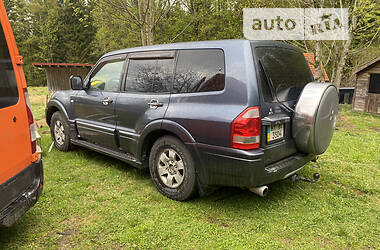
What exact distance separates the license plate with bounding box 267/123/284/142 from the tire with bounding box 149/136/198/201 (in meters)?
0.92

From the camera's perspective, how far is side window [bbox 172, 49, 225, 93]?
303 centimetres

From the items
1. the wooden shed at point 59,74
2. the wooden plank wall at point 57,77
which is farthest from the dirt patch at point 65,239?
the wooden plank wall at point 57,77

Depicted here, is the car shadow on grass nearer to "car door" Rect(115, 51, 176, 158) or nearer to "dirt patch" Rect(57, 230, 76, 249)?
"car door" Rect(115, 51, 176, 158)

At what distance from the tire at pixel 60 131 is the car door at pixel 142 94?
1.67 metres

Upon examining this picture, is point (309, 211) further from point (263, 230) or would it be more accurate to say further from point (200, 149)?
point (200, 149)

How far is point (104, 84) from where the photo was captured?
14.6ft

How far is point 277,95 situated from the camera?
3084mm

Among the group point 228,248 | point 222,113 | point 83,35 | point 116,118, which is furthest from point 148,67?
point 83,35

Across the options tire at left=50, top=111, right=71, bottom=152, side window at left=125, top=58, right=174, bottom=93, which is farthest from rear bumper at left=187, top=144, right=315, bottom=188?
tire at left=50, top=111, right=71, bottom=152

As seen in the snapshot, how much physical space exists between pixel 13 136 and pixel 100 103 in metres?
2.01

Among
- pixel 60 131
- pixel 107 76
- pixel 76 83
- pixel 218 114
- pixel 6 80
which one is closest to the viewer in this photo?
pixel 6 80

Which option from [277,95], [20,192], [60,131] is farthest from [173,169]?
[60,131]

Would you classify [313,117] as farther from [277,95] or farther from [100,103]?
[100,103]

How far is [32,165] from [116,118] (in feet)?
5.06
